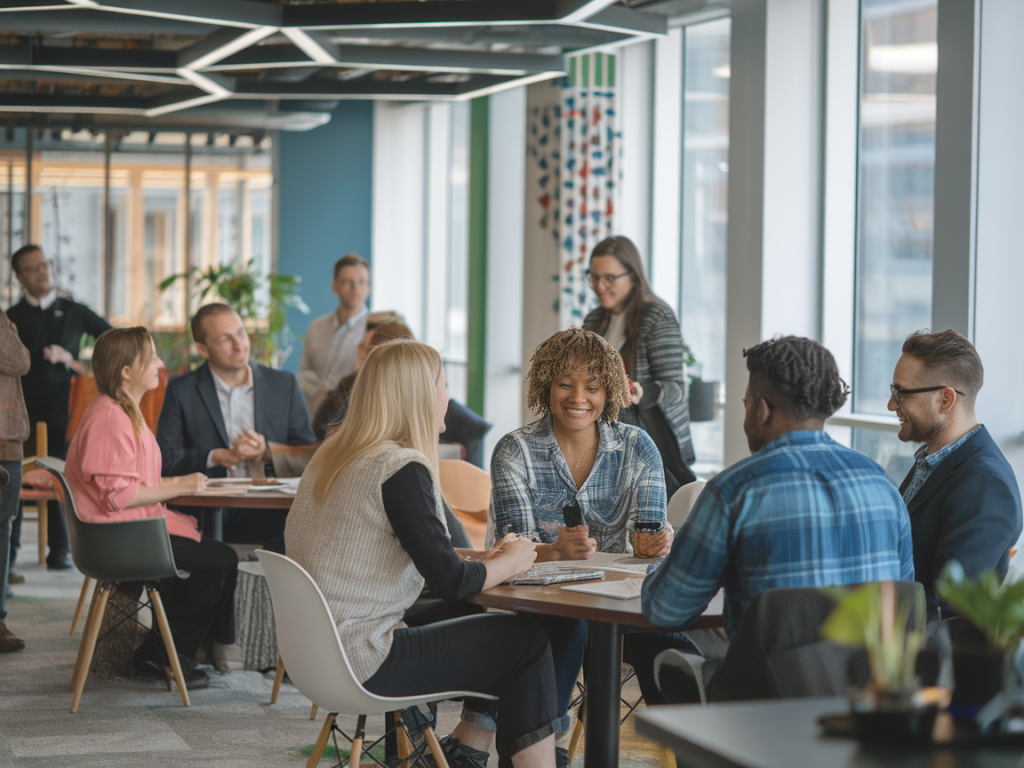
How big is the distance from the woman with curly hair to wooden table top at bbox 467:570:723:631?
0.70 metres

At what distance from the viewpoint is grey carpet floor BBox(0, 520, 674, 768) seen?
378cm

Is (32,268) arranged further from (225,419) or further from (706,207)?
(706,207)

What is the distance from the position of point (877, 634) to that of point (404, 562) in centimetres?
153

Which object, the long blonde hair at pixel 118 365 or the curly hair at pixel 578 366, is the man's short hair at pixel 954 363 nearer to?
the curly hair at pixel 578 366

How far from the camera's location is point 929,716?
1476mm

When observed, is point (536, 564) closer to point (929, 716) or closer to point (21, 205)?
point (929, 716)

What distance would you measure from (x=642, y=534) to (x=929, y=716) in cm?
174

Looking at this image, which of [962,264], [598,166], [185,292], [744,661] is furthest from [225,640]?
[185,292]

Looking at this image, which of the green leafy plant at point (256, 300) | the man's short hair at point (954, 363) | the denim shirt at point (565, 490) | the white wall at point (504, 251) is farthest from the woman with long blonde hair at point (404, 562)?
the green leafy plant at point (256, 300)

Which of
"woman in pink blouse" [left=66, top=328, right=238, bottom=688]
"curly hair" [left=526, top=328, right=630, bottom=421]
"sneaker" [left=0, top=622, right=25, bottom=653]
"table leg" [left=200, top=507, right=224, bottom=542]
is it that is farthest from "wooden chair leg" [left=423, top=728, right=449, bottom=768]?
"sneaker" [left=0, top=622, right=25, bottom=653]

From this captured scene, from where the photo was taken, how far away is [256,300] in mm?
11727

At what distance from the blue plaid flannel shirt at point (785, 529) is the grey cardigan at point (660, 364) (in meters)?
2.71

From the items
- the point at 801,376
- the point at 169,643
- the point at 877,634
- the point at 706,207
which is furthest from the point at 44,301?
the point at 877,634

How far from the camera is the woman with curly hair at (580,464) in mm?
3504
